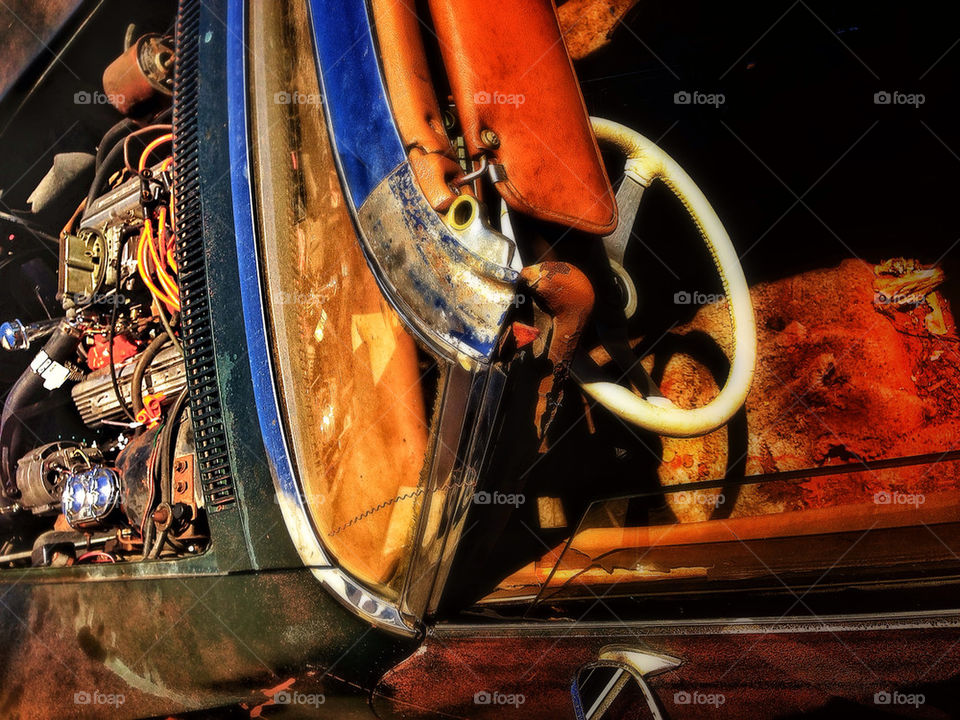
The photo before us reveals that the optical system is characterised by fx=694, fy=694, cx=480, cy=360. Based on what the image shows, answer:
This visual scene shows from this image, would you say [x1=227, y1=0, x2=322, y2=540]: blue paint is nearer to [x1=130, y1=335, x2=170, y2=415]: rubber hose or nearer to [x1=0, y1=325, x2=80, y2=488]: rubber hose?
[x1=130, y1=335, x2=170, y2=415]: rubber hose

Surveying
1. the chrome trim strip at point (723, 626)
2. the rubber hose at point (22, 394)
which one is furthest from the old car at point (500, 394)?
the rubber hose at point (22, 394)

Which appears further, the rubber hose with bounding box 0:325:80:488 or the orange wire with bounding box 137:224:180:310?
the rubber hose with bounding box 0:325:80:488

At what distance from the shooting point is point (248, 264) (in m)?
1.69

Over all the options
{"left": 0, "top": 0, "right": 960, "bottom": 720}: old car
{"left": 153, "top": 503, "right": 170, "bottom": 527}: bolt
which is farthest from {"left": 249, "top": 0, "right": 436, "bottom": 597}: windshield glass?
{"left": 153, "top": 503, "right": 170, "bottom": 527}: bolt

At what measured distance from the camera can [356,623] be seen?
143cm

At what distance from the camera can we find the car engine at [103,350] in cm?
217

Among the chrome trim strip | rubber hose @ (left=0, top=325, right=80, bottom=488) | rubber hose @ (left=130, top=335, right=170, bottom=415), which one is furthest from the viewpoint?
rubber hose @ (left=0, top=325, right=80, bottom=488)

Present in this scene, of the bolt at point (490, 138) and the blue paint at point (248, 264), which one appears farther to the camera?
the blue paint at point (248, 264)

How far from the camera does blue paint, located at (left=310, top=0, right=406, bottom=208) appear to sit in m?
1.45

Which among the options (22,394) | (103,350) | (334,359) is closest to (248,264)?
(334,359)

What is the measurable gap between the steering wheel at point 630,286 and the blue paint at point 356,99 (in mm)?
538

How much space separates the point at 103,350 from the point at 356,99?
1773 mm

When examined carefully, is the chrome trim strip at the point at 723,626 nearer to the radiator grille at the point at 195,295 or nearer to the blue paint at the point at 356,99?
the radiator grille at the point at 195,295

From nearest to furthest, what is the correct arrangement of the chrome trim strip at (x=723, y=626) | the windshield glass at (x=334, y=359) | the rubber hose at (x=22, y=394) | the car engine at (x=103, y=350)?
the chrome trim strip at (x=723, y=626), the windshield glass at (x=334, y=359), the car engine at (x=103, y=350), the rubber hose at (x=22, y=394)
